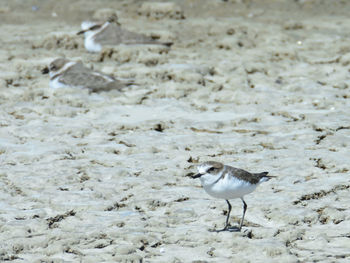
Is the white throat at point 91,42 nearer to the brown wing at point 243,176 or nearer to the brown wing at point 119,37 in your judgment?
the brown wing at point 119,37

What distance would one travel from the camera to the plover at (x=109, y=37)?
9171mm

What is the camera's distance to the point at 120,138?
6.37m

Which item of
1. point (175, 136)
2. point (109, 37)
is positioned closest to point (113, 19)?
point (109, 37)

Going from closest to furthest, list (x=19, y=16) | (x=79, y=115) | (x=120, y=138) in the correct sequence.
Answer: (x=120, y=138)
(x=79, y=115)
(x=19, y=16)

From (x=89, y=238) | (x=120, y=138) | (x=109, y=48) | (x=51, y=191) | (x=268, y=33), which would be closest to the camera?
(x=89, y=238)

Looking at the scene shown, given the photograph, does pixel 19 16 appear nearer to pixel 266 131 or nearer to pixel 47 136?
pixel 47 136

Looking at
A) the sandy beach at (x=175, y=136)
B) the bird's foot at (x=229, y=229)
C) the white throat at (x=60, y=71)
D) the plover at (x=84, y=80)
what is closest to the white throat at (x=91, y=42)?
the sandy beach at (x=175, y=136)

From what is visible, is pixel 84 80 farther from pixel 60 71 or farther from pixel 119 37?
pixel 119 37

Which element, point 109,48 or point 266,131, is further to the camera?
point 109,48

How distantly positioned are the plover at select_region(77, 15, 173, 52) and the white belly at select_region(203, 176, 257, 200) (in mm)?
5253

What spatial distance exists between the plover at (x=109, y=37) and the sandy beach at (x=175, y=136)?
0.17 meters

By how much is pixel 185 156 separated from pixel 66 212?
1.47 metres

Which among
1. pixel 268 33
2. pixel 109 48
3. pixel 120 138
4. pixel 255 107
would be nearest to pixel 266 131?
pixel 255 107

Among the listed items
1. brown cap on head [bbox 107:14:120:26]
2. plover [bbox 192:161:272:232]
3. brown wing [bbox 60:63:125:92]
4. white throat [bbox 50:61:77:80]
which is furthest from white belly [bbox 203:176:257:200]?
brown cap on head [bbox 107:14:120:26]
